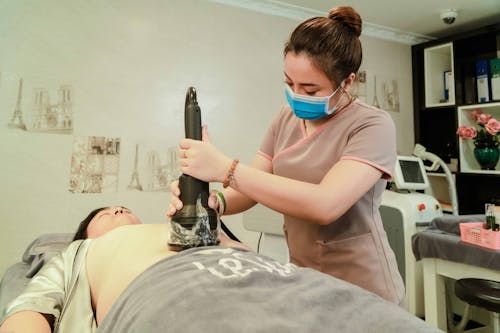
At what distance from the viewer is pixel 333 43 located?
3.06 feet

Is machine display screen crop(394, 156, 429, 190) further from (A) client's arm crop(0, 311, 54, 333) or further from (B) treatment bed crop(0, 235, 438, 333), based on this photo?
(A) client's arm crop(0, 311, 54, 333)

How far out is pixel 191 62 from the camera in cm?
251

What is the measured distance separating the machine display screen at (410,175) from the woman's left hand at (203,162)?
216 cm

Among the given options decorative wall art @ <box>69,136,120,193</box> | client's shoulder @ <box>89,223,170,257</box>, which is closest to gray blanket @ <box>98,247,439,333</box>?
client's shoulder @ <box>89,223,170,257</box>

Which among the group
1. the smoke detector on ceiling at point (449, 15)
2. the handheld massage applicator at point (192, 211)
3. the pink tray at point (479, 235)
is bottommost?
the pink tray at point (479, 235)

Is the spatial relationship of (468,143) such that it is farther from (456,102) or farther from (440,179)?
(440,179)

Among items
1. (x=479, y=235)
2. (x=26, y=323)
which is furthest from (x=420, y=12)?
(x=26, y=323)

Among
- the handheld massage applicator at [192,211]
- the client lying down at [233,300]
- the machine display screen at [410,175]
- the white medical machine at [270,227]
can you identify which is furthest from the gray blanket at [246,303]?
the machine display screen at [410,175]

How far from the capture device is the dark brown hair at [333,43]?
93 cm

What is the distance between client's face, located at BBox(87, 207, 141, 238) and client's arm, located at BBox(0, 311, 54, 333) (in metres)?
0.55

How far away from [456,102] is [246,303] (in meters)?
3.20

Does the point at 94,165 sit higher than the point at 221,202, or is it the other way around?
the point at 94,165

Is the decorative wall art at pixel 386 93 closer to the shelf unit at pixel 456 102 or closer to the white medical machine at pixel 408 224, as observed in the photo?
the shelf unit at pixel 456 102

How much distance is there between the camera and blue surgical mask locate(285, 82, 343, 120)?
3.22ft
